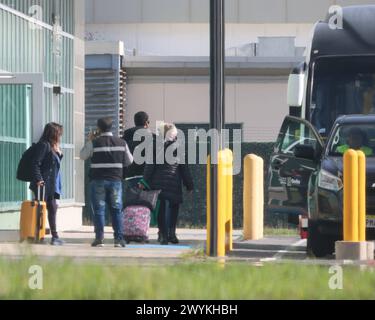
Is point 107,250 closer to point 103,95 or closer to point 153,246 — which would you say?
point 153,246

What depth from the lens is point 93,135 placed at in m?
18.7

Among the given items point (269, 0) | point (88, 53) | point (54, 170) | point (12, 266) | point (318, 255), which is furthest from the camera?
point (269, 0)

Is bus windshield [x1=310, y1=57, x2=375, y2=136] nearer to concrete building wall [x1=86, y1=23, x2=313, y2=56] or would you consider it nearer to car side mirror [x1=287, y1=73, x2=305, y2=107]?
car side mirror [x1=287, y1=73, x2=305, y2=107]

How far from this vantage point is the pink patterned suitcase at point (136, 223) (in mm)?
17969

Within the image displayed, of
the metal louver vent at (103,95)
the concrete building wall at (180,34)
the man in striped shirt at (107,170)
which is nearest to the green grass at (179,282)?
the man in striped shirt at (107,170)

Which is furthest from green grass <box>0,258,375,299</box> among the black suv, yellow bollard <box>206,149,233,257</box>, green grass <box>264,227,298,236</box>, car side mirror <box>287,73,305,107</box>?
green grass <box>264,227,298,236</box>

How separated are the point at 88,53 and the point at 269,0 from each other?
26.4 feet

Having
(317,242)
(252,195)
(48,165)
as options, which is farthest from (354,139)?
(48,165)

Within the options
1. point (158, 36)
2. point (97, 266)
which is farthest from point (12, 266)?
point (158, 36)

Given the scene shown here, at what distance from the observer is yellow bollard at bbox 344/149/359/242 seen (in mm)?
14797

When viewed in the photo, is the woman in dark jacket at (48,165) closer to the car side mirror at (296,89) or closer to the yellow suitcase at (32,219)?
the yellow suitcase at (32,219)

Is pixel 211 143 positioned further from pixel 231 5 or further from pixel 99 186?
pixel 231 5

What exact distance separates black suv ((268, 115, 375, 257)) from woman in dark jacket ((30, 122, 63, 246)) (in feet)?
9.74

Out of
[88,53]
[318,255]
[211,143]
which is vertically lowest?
[318,255]
